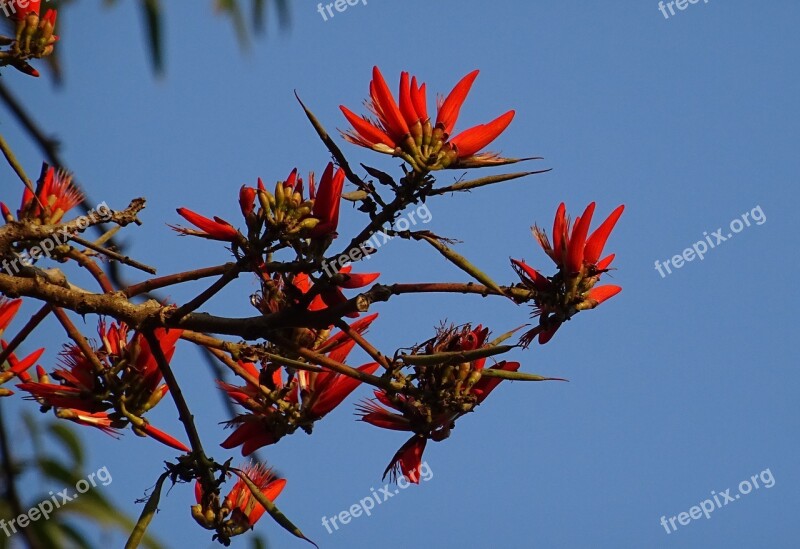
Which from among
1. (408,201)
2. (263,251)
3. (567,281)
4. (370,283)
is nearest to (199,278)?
(263,251)

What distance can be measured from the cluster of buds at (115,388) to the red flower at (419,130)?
486 mm

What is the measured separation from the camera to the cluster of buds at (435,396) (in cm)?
160

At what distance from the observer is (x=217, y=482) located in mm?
1634

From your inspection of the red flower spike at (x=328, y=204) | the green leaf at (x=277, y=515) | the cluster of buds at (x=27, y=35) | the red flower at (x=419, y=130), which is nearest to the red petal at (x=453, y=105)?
the red flower at (x=419, y=130)

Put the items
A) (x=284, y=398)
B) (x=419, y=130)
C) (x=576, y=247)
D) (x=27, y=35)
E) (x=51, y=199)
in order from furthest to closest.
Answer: (x=51, y=199) < (x=27, y=35) < (x=284, y=398) < (x=576, y=247) < (x=419, y=130)

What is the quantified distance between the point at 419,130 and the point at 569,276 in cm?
31

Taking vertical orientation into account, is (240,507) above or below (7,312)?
below

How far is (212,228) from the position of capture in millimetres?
1500

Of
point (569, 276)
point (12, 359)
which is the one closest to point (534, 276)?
point (569, 276)

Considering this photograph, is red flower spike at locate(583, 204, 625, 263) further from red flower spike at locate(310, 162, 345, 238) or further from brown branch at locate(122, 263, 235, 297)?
brown branch at locate(122, 263, 235, 297)

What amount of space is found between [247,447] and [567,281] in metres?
0.58

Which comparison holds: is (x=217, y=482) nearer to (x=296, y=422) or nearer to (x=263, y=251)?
(x=296, y=422)

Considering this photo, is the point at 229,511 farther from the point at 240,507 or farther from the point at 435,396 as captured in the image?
the point at 435,396

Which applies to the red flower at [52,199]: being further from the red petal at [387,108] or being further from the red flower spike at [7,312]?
the red petal at [387,108]
